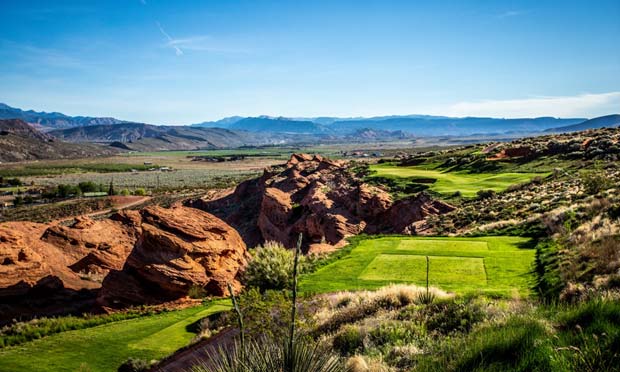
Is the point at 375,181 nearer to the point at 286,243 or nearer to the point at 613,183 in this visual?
the point at 286,243

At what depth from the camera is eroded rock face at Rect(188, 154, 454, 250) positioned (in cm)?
3061

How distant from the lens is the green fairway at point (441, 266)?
1364cm

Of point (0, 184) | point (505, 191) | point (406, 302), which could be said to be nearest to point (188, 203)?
point (505, 191)

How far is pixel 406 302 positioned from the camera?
11.5 m

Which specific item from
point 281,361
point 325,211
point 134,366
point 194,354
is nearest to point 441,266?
point 194,354

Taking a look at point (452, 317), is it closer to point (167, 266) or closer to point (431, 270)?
point (431, 270)

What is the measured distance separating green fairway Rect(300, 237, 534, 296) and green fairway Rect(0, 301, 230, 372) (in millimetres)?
4356

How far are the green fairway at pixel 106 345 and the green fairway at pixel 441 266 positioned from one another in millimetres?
Answer: 4356

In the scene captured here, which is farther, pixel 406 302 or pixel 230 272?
pixel 230 272

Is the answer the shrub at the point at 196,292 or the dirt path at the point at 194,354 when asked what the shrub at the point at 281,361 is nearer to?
the dirt path at the point at 194,354

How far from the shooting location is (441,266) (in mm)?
16141

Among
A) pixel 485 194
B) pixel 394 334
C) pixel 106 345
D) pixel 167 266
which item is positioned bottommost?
pixel 106 345

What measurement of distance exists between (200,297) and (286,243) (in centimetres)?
1636

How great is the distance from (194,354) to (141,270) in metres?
7.48
